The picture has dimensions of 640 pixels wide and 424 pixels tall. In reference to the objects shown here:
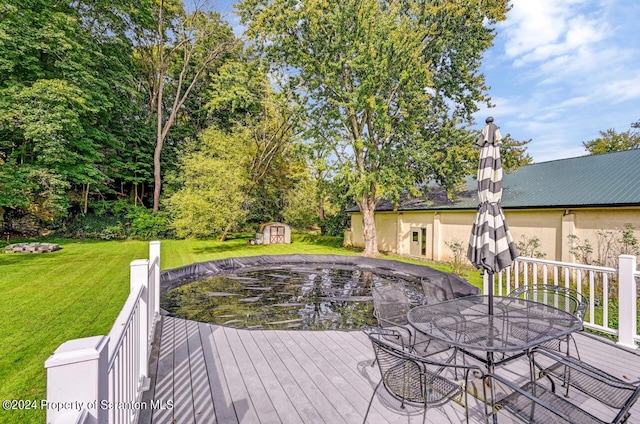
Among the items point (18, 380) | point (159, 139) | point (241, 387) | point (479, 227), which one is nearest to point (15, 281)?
point (18, 380)

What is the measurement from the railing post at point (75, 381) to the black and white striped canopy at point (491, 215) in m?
3.21

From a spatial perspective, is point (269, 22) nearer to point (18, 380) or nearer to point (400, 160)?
point (400, 160)

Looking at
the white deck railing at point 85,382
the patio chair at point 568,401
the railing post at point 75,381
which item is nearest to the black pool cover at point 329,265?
the patio chair at point 568,401

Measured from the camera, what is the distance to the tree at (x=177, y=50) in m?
21.6

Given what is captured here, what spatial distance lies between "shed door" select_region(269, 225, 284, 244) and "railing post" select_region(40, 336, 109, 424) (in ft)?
59.4

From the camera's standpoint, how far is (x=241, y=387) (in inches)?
113

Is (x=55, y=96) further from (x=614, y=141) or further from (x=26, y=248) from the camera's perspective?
(x=614, y=141)

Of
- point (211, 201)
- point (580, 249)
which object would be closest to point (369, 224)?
point (211, 201)

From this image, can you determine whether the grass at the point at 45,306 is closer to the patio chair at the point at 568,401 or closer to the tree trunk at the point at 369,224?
the tree trunk at the point at 369,224

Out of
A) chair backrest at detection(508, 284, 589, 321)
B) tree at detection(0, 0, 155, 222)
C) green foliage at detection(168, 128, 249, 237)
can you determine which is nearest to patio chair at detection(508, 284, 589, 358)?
chair backrest at detection(508, 284, 589, 321)

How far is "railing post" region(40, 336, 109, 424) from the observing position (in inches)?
39.5

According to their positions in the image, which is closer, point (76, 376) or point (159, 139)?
point (76, 376)

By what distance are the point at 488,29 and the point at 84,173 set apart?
23.4 metres

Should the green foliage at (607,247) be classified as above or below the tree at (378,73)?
below
